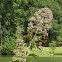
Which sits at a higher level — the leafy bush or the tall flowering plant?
the tall flowering plant

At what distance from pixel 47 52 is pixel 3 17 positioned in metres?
11.3

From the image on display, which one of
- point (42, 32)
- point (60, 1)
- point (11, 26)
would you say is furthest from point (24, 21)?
point (42, 32)

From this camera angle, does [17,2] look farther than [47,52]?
Yes

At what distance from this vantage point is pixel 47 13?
3906mm

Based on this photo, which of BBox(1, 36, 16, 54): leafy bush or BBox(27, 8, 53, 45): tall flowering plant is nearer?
BBox(27, 8, 53, 45): tall flowering plant

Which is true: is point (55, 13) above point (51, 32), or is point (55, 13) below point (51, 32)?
above

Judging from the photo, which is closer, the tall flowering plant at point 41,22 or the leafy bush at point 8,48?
the tall flowering plant at point 41,22

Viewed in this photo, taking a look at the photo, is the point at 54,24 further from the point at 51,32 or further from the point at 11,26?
the point at 11,26

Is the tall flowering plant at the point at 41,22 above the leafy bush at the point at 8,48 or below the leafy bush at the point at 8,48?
above

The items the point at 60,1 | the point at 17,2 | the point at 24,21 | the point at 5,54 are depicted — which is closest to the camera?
the point at 5,54

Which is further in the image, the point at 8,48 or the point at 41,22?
the point at 8,48

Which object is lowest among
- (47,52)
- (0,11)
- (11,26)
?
(47,52)

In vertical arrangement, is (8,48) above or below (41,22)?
below

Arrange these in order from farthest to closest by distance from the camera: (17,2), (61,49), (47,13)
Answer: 1. (17,2)
2. (61,49)
3. (47,13)
